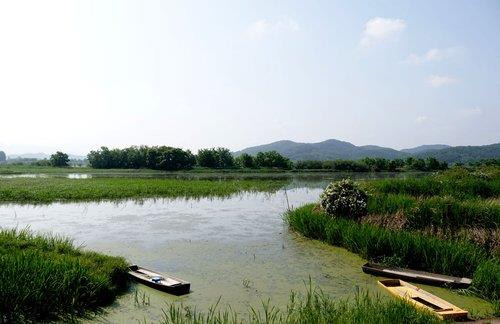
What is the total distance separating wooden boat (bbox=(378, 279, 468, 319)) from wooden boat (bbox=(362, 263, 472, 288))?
0.67m

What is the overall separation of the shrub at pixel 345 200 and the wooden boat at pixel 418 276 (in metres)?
5.92

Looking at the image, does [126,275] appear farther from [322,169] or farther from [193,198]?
[322,169]

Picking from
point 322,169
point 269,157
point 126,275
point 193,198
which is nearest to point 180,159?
point 269,157

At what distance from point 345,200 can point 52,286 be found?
1296cm

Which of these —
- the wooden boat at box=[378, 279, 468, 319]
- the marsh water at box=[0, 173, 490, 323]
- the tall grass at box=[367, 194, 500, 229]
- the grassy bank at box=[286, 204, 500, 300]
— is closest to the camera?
the wooden boat at box=[378, 279, 468, 319]

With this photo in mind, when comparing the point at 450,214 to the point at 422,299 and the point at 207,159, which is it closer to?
the point at 422,299

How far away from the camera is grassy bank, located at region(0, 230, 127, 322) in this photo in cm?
823

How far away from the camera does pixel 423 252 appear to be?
42.2 feet

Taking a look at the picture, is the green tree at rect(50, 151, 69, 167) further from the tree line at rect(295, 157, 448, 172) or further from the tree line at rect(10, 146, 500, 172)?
the tree line at rect(295, 157, 448, 172)

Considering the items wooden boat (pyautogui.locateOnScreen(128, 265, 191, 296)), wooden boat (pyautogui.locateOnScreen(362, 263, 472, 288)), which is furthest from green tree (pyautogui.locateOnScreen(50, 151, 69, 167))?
wooden boat (pyautogui.locateOnScreen(362, 263, 472, 288))

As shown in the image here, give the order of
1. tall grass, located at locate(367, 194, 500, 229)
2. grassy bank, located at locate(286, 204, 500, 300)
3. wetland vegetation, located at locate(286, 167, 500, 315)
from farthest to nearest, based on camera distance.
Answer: tall grass, located at locate(367, 194, 500, 229) < wetland vegetation, located at locate(286, 167, 500, 315) < grassy bank, located at locate(286, 204, 500, 300)

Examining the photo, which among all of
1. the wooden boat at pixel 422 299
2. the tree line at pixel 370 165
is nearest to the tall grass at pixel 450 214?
the wooden boat at pixel 422 299

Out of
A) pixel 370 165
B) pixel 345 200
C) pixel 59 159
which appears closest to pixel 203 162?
pixel 59 159

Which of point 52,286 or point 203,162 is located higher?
point 203,162
